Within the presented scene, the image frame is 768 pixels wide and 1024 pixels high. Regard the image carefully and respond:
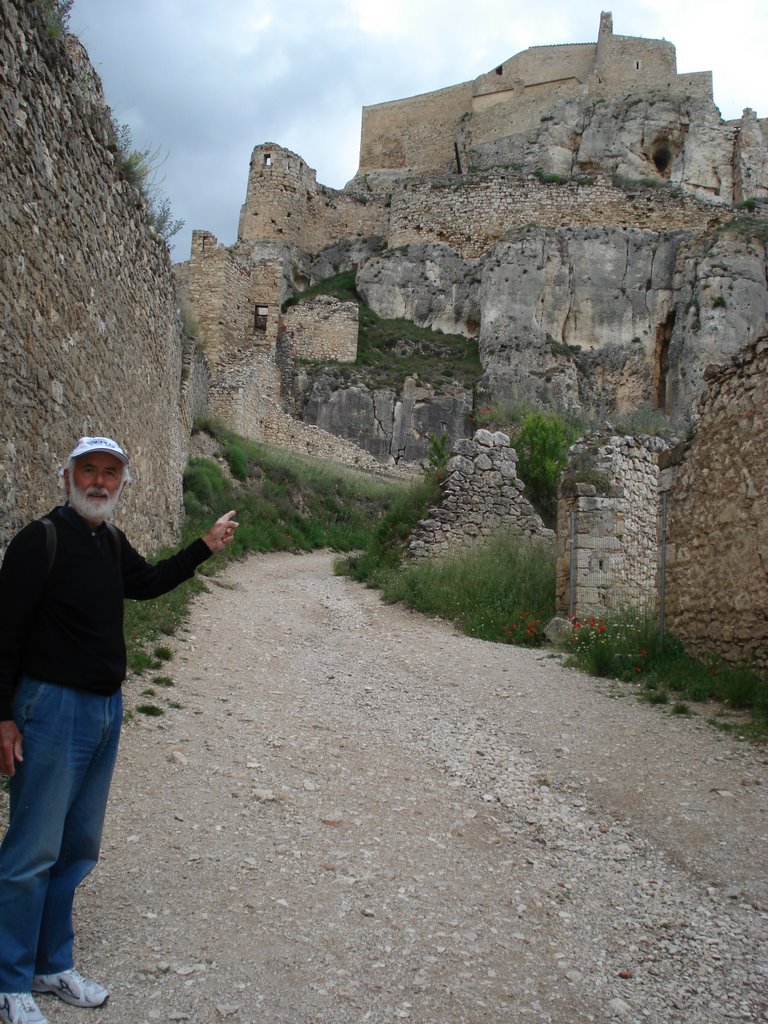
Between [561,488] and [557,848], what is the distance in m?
7.43

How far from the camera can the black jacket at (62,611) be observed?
247 cm

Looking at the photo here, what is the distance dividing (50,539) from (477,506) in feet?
37.9

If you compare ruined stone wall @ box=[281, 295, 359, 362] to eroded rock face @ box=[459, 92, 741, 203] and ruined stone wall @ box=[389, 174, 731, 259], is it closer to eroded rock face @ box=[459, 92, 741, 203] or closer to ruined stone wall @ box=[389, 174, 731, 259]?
ruined stone wall @ box=[389, 174, 731, 259]

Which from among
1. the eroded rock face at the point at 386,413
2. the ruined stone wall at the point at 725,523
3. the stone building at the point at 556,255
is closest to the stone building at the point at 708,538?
the ruined stone wall at the point at 725,523

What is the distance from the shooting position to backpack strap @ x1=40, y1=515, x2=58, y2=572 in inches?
100

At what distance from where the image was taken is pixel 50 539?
2561mm

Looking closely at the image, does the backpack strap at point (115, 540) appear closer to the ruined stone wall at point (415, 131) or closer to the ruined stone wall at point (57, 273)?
the ruined stone wall at point (57, 273)

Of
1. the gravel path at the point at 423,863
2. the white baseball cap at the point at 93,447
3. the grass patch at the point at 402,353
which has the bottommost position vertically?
the gravel path at the point at 423,863

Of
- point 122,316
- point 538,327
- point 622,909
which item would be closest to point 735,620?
point 622,909

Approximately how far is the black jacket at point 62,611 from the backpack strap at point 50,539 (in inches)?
0.5

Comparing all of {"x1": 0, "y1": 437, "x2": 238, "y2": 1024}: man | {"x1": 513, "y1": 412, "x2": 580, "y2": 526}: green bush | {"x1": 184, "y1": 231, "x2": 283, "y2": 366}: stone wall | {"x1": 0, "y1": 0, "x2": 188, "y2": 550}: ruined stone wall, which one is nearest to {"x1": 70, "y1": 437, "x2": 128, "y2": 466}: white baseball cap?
{"x1": 0, "y1": 437, "x2": 238, "y2": 1024}: man

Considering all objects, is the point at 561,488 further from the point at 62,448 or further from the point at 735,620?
the point at 62,448

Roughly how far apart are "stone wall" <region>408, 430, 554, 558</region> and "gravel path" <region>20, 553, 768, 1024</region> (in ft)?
22.9

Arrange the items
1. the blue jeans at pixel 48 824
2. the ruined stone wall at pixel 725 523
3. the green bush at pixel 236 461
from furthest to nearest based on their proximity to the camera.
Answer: the green bush at pixel 236 461
the ruined stone wall at pixel 725 523
the blue jeans at pixel 48 824
